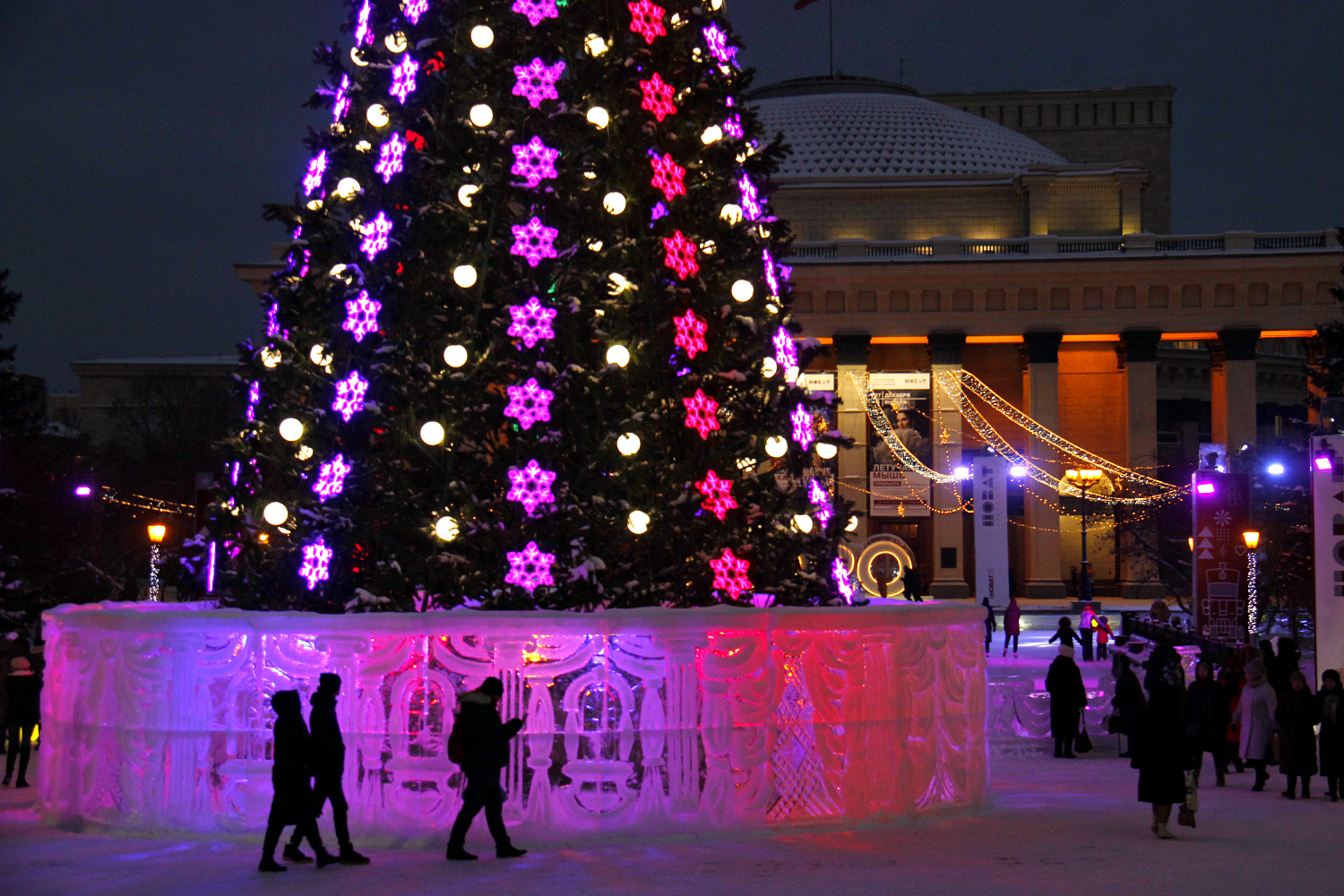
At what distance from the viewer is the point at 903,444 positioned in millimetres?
49750

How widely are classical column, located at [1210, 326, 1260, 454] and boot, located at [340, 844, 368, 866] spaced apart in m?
45.9

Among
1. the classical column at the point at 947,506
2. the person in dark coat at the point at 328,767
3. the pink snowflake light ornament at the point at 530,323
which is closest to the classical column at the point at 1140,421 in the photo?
the classical column at the point at 947,506

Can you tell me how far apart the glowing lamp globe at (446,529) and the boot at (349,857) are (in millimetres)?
2144

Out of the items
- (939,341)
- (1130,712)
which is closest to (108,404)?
(939,341)

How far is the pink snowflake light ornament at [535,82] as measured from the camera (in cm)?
1082

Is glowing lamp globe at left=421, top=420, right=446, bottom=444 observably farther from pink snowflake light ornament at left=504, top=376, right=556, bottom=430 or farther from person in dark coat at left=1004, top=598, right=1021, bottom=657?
person in dark coat at left=1004, top=598, right=1021, bottom=657

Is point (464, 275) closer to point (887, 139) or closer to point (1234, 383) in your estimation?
point (1234, 383)

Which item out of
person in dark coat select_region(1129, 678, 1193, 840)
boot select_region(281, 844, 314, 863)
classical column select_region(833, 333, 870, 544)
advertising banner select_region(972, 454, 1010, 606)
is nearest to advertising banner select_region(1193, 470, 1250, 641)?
person in dark coat select_region(1129, 678, 1193, 840)

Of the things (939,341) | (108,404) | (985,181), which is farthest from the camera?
(108,404)

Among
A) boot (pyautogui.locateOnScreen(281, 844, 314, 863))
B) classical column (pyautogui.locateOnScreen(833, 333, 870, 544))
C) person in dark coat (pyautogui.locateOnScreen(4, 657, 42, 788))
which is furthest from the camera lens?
classical column (pyautogui.locateOnScreen(833, 333, 870, 544))

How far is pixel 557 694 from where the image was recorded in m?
9.67

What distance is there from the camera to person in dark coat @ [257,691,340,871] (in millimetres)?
8734

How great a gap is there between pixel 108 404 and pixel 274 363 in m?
66.9

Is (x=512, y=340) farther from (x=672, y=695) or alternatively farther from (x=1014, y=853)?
(x=1014, y=853)
